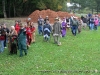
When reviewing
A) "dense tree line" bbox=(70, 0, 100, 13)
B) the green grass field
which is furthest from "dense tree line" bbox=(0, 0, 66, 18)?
the green grass field

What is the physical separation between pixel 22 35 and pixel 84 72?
4.60 meters

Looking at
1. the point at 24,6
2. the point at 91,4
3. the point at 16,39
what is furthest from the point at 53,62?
the point at 91,4

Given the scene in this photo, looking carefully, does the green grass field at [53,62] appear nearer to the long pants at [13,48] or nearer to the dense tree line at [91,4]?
the long pants at [13,48]

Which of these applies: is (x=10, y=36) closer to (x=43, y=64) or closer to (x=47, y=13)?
(x=43, y=64)

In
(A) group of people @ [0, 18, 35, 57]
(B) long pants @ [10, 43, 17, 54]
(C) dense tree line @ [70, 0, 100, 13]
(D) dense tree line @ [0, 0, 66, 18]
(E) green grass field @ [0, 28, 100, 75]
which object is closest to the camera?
(E) green grass field @ [0, 28, 100, 75]

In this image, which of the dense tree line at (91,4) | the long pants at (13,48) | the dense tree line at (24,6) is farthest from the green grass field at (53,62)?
the dense tree line at (91,4)

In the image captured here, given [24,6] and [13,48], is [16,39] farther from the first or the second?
[24,6]

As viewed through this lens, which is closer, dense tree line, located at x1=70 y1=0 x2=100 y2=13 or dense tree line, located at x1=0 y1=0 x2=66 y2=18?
dense tree line, located at x1=0 y1=0 x2=66 y2=18

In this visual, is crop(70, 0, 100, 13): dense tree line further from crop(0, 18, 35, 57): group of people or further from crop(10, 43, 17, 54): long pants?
crop(10, 43, 17, 54): long pants

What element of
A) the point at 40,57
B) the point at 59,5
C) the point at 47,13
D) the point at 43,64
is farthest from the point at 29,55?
the point at 59,5

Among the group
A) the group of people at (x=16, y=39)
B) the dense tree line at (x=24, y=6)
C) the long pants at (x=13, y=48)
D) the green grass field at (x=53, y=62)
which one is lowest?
the green grass field at (x=53, y=62)

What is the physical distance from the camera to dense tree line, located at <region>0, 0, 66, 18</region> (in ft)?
158

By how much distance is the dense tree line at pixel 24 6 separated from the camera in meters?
48.1

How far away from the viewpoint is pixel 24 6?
53.5 meters
